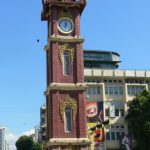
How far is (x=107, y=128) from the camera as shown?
68.3m

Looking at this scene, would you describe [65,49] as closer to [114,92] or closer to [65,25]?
[65,25]

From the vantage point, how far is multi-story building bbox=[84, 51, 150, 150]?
68188 mm

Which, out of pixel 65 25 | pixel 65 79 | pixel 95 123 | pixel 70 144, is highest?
pixel 65 25

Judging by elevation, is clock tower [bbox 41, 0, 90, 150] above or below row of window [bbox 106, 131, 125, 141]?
above

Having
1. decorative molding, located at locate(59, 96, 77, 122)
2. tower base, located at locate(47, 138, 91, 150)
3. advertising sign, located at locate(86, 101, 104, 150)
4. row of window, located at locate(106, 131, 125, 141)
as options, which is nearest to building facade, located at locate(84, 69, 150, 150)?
row of window, located at locate(106, 131, 125, 141)

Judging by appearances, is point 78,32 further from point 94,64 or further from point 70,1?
point 94,64

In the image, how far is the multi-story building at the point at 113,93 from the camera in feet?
224

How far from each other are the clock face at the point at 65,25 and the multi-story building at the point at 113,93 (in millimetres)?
24936

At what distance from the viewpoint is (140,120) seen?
60000 millimetres

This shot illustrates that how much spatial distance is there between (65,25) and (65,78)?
209 inches

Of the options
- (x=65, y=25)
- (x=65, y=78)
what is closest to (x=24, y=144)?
(x=65, y=78)

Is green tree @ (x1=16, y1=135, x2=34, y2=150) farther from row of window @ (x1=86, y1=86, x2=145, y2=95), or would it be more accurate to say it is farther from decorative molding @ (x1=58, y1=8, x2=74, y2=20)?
decorative molding @ (x1=58, y1=8, x2=74, y2=20)

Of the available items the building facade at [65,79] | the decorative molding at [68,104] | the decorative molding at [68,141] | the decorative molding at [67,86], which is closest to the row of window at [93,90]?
the building facade at [65,79]

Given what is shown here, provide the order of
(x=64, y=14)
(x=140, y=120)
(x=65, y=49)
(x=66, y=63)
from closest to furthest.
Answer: (x=66, y=63) < (x=65, y=49) < (x=64, y=14) < (x=140, y=120)
